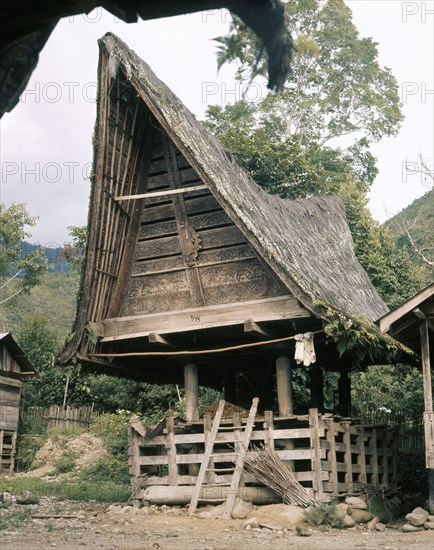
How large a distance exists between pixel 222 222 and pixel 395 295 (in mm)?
15595

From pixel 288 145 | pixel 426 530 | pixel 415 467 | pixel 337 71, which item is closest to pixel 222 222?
pixel 426 530

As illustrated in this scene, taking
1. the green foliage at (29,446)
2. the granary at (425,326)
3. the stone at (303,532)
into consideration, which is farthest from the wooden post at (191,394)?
the green foliage at (29,446)

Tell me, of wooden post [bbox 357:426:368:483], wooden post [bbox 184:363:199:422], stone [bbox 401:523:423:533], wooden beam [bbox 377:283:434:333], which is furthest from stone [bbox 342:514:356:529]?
wooden post [bbox 184:363:199:422]

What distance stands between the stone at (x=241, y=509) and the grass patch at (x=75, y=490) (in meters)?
4.91

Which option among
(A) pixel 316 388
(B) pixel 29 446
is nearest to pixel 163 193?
(A) pixel 316 388

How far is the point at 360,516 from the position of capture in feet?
39.6

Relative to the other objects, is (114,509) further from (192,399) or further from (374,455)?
(374,455)

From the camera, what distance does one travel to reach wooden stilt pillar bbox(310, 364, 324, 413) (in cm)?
1563

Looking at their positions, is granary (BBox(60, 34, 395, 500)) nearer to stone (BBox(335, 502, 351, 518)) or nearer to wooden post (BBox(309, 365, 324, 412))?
wooden post (BBox(309, 365, 324, 412))

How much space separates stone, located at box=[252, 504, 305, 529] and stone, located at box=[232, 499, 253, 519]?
13 centimetres

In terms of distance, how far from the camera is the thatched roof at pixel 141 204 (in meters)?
13.1

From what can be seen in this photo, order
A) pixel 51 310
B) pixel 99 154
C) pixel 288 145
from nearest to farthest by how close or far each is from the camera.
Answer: pixel 99 154, pixel 288 145, pixel 51 310

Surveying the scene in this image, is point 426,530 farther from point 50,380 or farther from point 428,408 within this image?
point 50,380

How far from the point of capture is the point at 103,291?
575 inches
